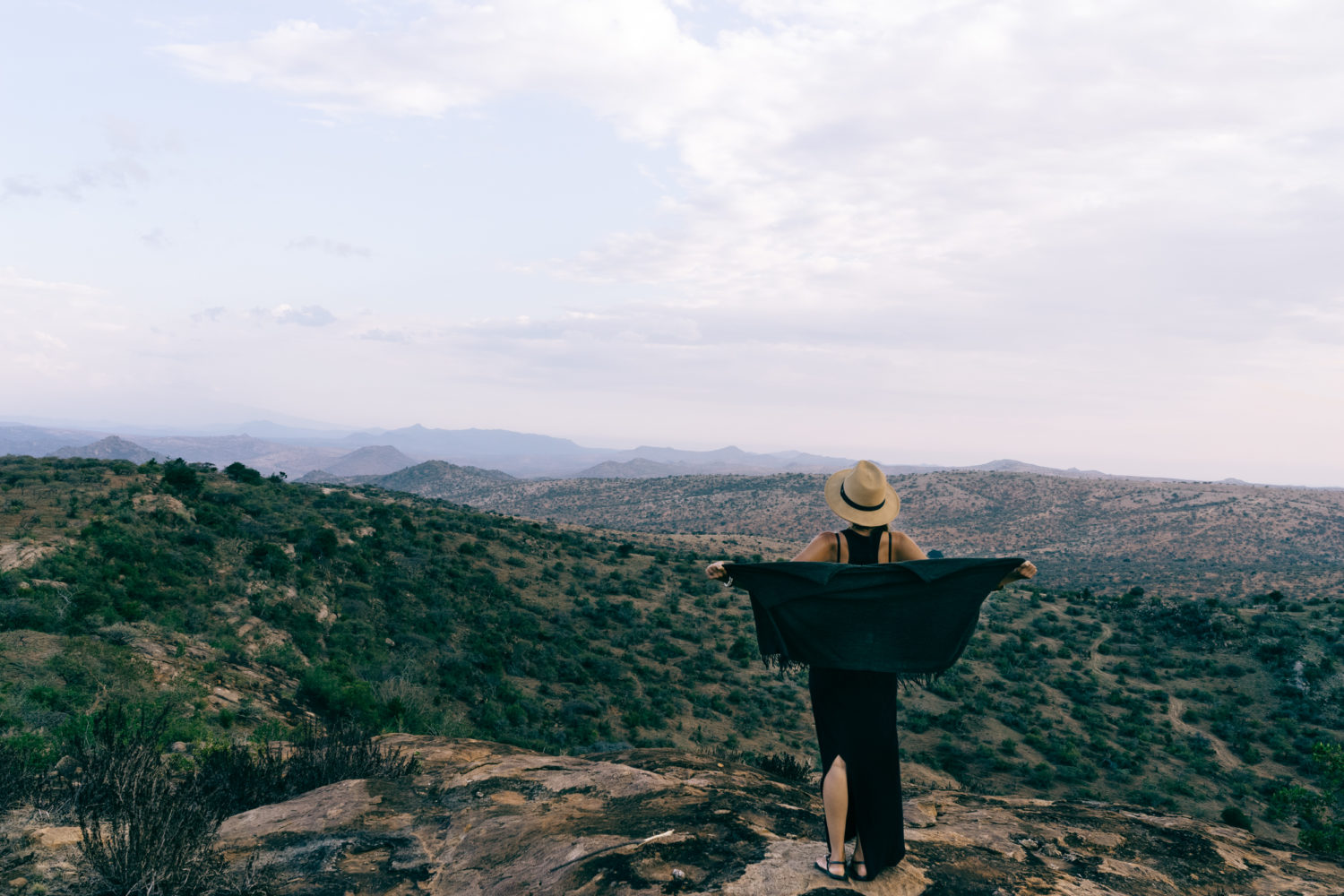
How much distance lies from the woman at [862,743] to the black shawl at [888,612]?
0.44ft

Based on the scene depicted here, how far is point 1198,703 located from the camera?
25.8 meters

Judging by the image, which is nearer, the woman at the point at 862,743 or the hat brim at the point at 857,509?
the woman at the point at 862,743

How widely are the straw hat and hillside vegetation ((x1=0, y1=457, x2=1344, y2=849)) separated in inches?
279

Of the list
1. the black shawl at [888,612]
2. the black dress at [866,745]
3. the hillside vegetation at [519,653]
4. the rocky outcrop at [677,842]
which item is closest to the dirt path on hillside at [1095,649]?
the hillside vegetation at [519,653]

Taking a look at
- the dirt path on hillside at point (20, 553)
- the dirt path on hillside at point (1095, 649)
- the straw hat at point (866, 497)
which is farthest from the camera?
the dirt path on hillside at point (1095, 649)

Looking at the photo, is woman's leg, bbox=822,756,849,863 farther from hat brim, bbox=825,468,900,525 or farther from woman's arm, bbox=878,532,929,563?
hat brim, bbox=825,468,900,525

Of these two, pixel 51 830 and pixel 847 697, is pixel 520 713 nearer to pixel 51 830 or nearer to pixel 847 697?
pixel 51 830

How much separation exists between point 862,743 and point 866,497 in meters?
1.80

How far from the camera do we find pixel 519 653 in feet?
73.8

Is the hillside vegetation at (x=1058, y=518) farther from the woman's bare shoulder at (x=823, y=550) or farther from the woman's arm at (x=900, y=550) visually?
the woman's bare shoulder at (x=823, y=550)

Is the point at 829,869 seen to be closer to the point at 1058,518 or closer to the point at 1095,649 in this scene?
the point at 1095,649

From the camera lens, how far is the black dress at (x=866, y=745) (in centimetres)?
462

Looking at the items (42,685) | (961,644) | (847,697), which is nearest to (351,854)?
(847,697)

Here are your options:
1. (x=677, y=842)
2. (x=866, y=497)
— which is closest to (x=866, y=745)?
(x=677, y=842)
